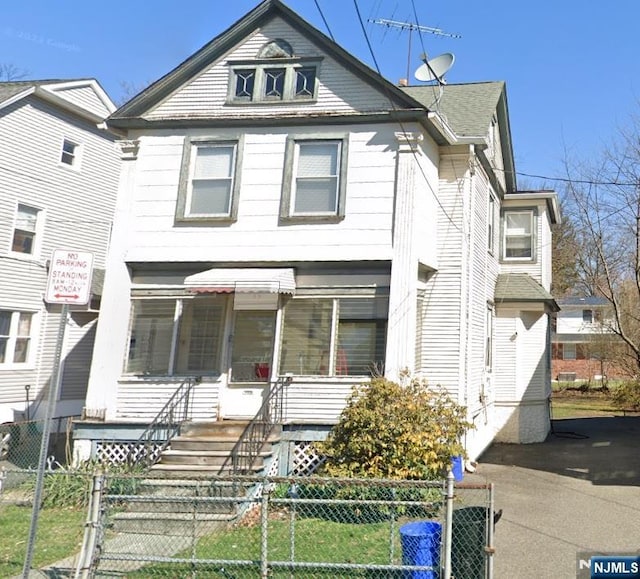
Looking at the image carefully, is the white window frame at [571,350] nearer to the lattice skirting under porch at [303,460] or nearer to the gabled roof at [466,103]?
the gabled roof at [466,103]

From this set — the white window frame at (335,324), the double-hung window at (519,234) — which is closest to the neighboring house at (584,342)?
the double-hung window at (519,234)

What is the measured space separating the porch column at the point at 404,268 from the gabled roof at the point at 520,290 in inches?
234

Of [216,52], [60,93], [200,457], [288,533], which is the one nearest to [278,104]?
[216,52]

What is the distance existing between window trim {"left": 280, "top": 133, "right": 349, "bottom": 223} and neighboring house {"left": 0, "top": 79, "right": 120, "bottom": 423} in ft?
29.5

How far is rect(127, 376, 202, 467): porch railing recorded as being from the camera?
10383 millimetres

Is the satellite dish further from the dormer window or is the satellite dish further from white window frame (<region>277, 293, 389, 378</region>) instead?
white window frame (<region>277, 293, 389, 378</region>)

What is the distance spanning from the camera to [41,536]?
24.8 feet

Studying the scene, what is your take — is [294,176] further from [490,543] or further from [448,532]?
[490,543]

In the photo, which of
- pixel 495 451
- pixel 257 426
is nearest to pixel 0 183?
pixel 257 426

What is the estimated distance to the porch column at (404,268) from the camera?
34.3ft

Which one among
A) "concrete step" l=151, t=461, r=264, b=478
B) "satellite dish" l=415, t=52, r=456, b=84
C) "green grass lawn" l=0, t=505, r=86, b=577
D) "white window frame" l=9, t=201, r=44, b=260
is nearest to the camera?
"green grass lawn" l=0, t=505, r=86, b=577

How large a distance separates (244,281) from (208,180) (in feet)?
8.36

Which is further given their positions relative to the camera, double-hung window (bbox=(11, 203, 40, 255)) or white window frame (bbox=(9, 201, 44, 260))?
double-hung window (bbox=(11, 203, 40, 255))
